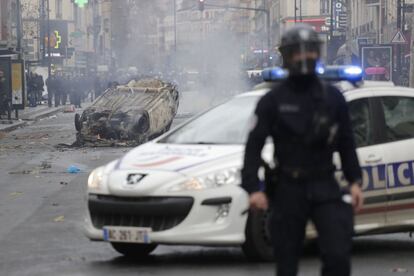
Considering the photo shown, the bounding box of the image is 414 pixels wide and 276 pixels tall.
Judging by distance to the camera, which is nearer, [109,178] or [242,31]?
[109,178]

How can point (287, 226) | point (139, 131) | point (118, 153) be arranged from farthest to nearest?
point (139, 131)
point (118, 153)
point (287, 226)

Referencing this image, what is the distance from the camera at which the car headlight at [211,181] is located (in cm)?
905

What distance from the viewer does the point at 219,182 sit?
29.7 feet

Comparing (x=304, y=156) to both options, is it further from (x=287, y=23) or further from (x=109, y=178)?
(x=287, y=23)

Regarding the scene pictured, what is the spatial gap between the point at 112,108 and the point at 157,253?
58.3 feet

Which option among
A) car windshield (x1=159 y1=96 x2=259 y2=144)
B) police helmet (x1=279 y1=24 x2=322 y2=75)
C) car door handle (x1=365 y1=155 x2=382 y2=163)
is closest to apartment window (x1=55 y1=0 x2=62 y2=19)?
car windshield (x1=159 y1=96 x2=259 y2=144)

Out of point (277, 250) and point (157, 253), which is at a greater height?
point (277, 250)

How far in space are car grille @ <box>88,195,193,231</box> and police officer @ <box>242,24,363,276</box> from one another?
10.5ft

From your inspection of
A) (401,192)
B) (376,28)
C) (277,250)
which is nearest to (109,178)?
(401,192)

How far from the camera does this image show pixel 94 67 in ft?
330

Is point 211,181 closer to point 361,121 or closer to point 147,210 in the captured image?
point 147,210

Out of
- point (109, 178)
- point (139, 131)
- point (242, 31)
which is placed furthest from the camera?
point (242, 31)

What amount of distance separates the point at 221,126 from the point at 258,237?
1274 mm

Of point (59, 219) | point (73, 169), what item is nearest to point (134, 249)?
point (59, 219)
